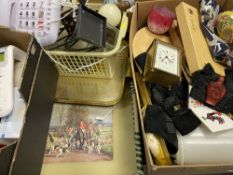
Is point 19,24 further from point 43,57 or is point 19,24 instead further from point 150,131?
point 150,131

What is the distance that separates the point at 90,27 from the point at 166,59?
0.20 m

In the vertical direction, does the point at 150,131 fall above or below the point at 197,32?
below

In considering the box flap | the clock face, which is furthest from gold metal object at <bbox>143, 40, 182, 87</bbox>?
the box flap

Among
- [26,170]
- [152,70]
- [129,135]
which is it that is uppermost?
[152,70]

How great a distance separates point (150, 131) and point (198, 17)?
0.35 meters

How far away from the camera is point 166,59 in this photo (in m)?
0.63

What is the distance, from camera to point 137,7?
0.73m

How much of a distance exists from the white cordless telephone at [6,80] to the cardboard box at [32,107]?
0.05m

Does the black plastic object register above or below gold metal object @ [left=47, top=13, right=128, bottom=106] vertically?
above

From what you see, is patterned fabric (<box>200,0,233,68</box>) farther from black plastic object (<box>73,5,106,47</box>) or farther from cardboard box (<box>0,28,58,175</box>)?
cardboard box (<box>0,28,58,175</box>)

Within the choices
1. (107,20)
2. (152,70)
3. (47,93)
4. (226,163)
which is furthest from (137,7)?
(226,163)

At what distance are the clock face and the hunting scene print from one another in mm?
231

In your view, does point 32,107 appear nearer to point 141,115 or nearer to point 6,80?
point 6,80

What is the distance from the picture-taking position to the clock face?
2.01ft
